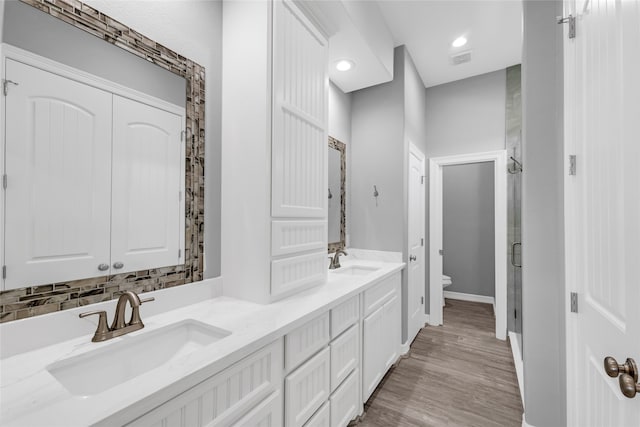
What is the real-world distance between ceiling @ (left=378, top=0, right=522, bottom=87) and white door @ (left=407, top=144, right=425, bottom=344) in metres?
0.99

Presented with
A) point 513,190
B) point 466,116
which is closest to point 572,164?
point 513,190

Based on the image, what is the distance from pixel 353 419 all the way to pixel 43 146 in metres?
2.09

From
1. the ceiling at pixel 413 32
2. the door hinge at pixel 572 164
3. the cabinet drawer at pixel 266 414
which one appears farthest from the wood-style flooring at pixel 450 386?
the ceiling at pixel 413 32

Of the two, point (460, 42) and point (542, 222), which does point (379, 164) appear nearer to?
point (460, 42)

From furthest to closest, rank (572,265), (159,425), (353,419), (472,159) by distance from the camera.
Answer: (472,159)
(353,419)
(572,265)
(159,425)

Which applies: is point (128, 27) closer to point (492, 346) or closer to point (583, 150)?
point (583, 150)

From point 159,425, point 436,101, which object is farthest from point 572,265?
point 436,101

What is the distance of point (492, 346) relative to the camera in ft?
9.77

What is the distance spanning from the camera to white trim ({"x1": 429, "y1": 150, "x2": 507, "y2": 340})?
3.14m

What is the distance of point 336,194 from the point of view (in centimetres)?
280

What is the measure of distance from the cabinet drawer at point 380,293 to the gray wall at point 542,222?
0.91m

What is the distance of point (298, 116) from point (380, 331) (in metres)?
1.66

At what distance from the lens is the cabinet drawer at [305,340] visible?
1.22 m

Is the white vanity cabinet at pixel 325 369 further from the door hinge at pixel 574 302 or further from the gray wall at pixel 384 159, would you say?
the gray wall at pixel 384 159
